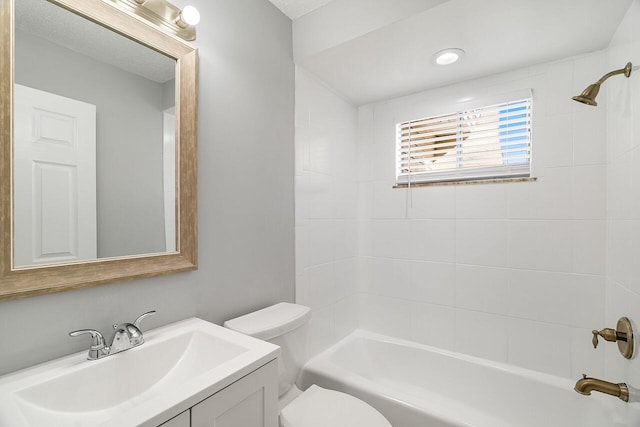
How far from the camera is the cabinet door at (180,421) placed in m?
0.68

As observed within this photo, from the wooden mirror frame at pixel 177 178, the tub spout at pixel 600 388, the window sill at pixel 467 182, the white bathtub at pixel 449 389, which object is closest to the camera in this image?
the wooden mirror frame at pixel 177 178

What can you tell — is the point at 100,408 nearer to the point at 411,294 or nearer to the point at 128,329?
the point at 128,329

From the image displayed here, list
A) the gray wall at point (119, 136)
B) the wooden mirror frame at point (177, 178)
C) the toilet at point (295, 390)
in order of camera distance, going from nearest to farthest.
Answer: the wooden mirror frame at point (177, 178) < the gray wall at point (119, 136) < the toilet at point (295, 390)

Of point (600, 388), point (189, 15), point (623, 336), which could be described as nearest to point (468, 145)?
point (623, 336)

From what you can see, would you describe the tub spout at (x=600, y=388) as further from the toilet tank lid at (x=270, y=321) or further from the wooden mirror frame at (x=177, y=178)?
the wooden mirror frame at (x=177, y=178)

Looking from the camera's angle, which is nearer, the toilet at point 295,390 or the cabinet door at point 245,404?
the cabinet door at point 245,404

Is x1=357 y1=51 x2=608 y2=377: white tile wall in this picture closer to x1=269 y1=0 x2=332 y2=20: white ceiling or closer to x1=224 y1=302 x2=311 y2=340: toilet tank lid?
x1=269 y1=0 x2=332 y2=20: white ceiling

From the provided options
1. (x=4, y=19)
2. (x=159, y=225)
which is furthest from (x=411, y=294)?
(x=4, y=19)

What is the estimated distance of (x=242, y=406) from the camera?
85 cm

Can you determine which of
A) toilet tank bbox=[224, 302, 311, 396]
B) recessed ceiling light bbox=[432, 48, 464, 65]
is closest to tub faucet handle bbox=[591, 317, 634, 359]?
toilet tank bbox=[224, 302, 311, 396]

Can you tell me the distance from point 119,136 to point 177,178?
0.78 feet

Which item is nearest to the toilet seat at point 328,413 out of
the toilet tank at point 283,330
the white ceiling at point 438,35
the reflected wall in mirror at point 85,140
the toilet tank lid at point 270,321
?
the toilet tank at point 283,330

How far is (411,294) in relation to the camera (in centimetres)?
220

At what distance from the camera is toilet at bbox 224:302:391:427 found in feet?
4.11
